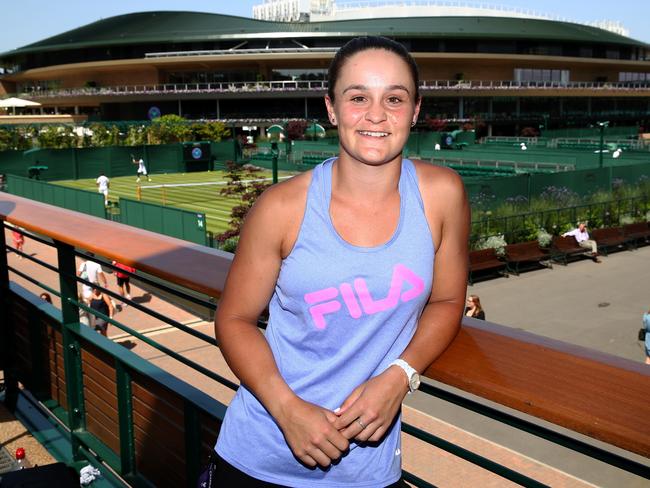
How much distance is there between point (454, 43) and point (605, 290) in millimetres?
73907

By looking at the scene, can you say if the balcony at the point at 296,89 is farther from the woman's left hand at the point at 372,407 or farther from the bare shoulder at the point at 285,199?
the woman's left hand at the point at 372,407

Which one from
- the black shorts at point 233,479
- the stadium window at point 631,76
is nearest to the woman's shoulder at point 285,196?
the black shorts at point 233,479

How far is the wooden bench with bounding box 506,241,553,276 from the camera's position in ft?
68.7

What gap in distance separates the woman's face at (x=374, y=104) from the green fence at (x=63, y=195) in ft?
74.4

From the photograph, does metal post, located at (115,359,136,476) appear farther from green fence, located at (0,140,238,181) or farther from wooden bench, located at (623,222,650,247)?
green fence, located at (0,140,238,181)

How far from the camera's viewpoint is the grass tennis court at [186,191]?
1288 inches

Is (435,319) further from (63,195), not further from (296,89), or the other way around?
(296,89)

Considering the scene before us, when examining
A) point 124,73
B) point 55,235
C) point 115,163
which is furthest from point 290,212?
point 124,73

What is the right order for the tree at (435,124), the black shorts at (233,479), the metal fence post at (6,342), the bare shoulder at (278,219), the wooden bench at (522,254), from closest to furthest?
1. the bare shoulder at (278,219)
2. the black shorts at (233,479)
3. the metal fence post at (6,342)
4. the wooden bench at (522,254)
5. the tree at (435,124)

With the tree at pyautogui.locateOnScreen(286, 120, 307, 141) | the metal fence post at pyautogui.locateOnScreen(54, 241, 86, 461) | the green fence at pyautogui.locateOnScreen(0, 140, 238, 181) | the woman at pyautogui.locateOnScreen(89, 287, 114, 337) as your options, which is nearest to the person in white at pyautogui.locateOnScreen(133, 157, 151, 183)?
the green fence at pyautogui.locateOnScreen(0, 140, 238, 181)

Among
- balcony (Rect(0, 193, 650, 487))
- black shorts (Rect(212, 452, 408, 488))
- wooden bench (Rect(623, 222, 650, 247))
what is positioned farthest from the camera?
wooden bench (Rect(623, 222, 650, 247))

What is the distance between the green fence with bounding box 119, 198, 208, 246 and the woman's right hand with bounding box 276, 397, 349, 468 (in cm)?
1653

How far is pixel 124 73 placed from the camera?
303 ft

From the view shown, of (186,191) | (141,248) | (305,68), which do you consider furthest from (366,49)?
(305,68)
